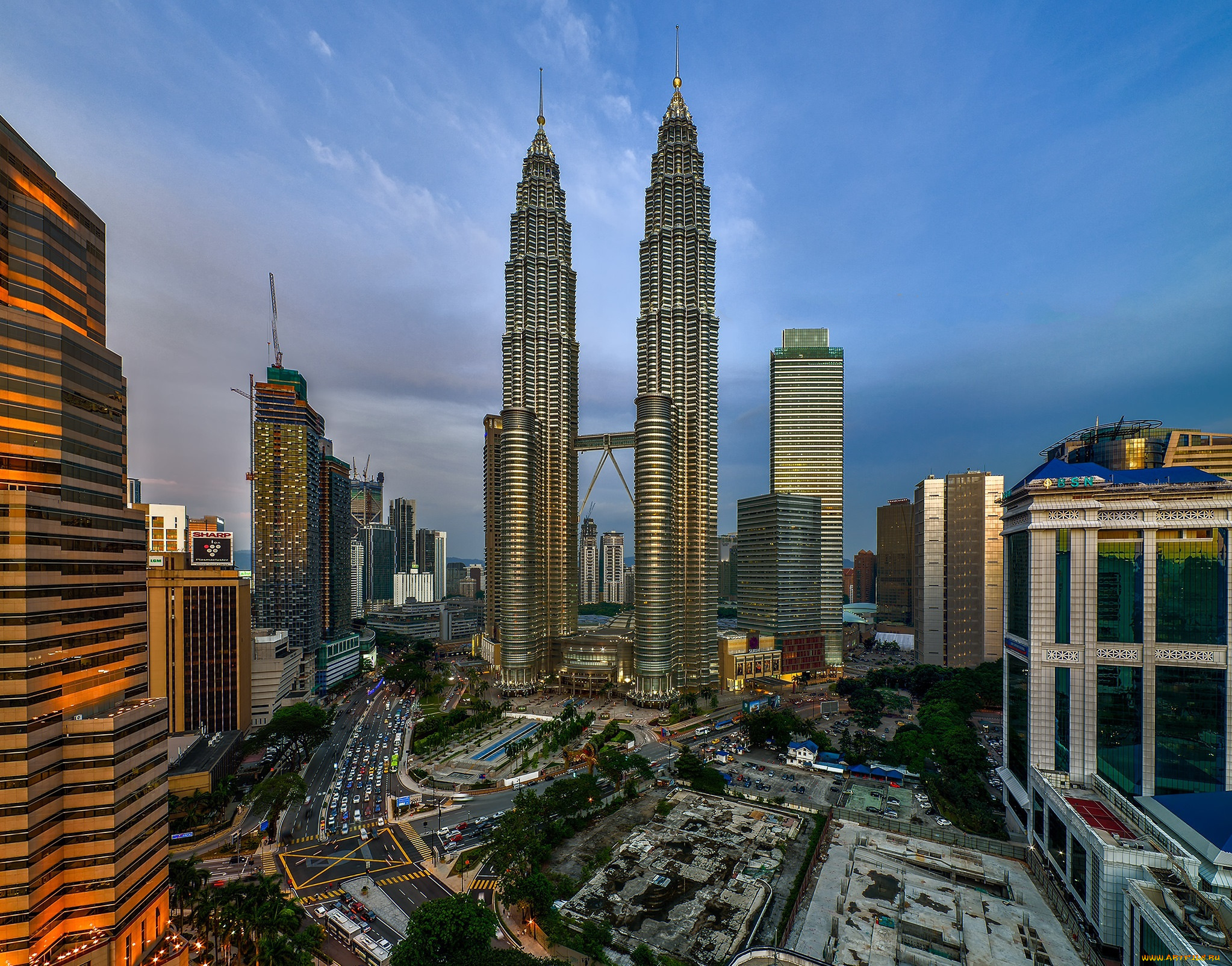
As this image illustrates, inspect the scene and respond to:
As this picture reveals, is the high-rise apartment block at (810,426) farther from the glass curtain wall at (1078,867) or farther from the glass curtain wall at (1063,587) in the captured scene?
the glass curtain wall at (1078,867)

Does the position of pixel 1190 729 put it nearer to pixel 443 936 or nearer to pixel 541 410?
pixel 443 936

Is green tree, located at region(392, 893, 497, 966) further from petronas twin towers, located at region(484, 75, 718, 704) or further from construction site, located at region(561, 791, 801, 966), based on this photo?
petronas twin towers, located at region(484, 75, 718, 704)

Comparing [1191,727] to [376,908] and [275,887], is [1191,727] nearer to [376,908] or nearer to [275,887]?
[376,908]

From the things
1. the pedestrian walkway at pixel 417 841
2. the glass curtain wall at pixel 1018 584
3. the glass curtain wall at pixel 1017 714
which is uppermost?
the glass curtain wall at pixel 1018 584

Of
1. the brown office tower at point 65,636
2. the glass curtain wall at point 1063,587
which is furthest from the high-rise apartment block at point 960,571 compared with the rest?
the brown office tower at point 65,636

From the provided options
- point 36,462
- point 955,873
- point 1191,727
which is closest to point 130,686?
point 36,462

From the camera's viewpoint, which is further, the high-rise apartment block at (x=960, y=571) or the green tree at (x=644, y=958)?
the high-rise apartment block at (x=960, y=571)

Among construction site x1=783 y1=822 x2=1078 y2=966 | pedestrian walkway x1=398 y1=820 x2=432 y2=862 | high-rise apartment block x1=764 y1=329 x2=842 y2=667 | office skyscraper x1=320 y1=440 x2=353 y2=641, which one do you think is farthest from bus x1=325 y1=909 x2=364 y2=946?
high-rise apartment block x1=764 y1=329 x2=842 y2=667
